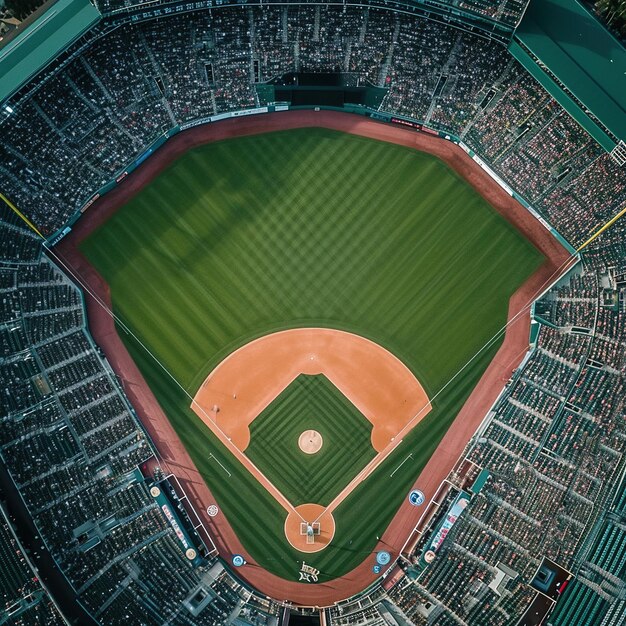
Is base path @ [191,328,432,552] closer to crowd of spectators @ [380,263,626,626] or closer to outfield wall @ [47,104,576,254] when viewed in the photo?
crowd of spectators @ [380,263,626,626]

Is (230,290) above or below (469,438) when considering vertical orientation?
above

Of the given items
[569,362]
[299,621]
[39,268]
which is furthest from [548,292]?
[39,268]

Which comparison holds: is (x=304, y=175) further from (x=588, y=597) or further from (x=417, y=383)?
(x=588, y=597)

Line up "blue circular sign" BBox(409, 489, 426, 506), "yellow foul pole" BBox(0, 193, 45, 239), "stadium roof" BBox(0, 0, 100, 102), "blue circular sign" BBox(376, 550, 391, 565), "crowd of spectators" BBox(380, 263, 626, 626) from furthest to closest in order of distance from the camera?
"blue circular sign" BBox(409, 489, 426, 506)
"blue circular sign" BBox(376, 550, 391, 565)
"yellow foul pole" BBox(0, 193, 45, 239)
"crowd of spectators" BBox(380, 263, 626, 626)
"stadium roof" BBox(0, 0, 100, 102)

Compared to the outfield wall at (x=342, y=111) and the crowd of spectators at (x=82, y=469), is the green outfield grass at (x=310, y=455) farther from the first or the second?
the outfield wall at (x=342, y=111)

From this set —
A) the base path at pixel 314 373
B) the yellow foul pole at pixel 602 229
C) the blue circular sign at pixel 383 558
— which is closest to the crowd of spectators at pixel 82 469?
the base path at pixel 314 373


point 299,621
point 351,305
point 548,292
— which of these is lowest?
point 299,621

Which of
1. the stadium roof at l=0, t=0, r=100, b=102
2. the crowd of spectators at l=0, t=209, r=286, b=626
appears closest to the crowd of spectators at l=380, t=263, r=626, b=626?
the crowd of spectators at l=0, t=209, r=286, b=626
